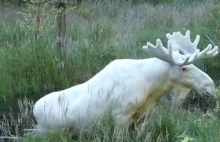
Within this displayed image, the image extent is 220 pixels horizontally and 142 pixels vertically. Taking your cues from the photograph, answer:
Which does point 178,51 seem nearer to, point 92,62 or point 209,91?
point 209,91

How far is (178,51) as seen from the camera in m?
6.16

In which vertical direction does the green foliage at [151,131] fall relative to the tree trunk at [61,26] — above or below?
below

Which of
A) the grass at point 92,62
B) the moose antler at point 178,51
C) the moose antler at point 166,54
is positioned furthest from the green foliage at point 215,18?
the moose antler at point 166,54

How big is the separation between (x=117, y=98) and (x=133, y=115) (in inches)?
10.0

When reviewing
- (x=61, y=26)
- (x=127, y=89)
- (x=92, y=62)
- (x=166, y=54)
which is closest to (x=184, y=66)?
(x=166, y=54)

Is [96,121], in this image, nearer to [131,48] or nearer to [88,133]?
[88,133]

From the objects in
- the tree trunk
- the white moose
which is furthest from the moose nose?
the tree trunk

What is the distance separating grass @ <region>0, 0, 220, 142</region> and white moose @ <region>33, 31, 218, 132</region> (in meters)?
0.14

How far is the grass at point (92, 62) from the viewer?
19.3ft

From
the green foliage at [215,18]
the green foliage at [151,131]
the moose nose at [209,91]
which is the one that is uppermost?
the green foliage at [215,18]

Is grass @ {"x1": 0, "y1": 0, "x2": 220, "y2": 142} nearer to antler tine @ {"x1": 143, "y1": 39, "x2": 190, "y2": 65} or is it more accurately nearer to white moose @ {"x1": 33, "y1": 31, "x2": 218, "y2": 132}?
white moose @ {"x1": 33, "y1": 31, "x2": 218, "y2": 132}

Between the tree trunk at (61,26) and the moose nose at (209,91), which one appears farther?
the tree trunk at (61,26)

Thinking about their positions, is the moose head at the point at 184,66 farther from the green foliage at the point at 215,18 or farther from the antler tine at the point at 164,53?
the green foliage at the point at 215,18

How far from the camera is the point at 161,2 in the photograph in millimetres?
20422
